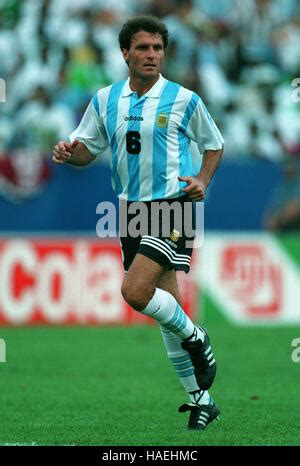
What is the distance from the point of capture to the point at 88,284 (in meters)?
13.2

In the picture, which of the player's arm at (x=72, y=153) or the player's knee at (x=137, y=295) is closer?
the player's knee at (x=137, y=295)

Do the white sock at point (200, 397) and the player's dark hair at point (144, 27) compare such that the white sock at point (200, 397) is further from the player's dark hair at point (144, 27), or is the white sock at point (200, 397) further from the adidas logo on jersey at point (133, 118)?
the player's dark hair at point (144, 27)

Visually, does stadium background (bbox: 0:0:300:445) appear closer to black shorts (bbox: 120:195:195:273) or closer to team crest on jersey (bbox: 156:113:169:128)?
black shorts (bbox: 120:195:195:273)

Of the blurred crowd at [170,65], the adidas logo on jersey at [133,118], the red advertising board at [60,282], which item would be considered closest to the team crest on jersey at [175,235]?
the adidas logo on jersey at [133,118]

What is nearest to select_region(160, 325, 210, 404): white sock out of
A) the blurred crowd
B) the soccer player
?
the soccer player

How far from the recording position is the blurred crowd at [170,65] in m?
14.8

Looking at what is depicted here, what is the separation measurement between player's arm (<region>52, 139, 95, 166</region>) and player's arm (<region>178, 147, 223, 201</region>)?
0.80 meters

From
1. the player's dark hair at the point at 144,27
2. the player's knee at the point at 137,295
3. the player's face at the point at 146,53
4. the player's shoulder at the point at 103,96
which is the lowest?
the player's knee at the point at 137,295

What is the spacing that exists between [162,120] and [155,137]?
11 centimetres

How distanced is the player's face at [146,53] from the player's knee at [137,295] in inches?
50.7

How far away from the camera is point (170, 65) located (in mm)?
15453

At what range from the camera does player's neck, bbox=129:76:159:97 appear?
22.9 ft
